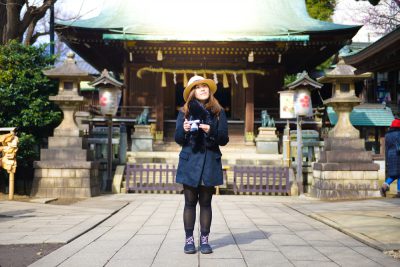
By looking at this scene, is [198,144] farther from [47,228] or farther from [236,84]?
[236,84]

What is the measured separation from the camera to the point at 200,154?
4.53 meters

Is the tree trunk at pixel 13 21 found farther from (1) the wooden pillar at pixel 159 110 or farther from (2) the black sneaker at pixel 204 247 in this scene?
(2) the black sneaker at pixel 204 247

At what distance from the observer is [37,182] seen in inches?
434

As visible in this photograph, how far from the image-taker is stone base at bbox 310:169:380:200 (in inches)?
436


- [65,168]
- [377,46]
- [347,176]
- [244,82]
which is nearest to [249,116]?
[244,82]

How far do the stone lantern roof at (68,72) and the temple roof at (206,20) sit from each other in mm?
5011

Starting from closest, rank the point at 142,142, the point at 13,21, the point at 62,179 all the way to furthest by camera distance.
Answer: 1. the point at 62,179
2. the point at 13,21
3. the point at 142,142

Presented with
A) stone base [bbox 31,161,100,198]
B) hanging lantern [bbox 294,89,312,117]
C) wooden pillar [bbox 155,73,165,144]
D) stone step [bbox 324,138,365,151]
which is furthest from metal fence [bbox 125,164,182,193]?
wooden pillar [bbox 155,73,165,144]

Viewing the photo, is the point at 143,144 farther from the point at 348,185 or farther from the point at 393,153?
the point at 393,153

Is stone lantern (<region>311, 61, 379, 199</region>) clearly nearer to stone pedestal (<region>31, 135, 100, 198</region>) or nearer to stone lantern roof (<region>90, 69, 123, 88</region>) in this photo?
stone pedestal (<region>31, 135, 100, 198</region>)

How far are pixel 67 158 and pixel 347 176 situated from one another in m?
7.17

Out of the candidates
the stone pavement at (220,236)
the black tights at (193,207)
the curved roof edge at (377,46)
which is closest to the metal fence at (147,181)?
the stone pavement at (220,236)

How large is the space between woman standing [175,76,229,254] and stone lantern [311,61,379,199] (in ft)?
23.6

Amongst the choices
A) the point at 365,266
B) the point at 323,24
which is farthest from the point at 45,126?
the point at 323,24
